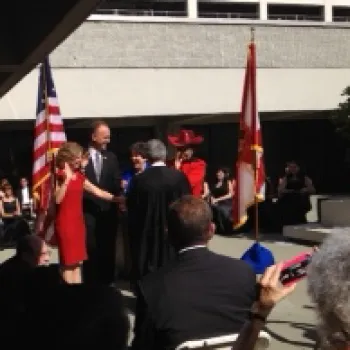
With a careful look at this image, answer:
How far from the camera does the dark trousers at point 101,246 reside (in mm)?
7984

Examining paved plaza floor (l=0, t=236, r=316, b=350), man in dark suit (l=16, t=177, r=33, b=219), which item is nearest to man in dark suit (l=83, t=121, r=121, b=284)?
paved plaza floor (l=0, t=236, r=316, b=350)

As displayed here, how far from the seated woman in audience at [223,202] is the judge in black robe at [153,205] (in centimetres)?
794

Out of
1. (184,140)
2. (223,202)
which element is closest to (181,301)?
(184,140)

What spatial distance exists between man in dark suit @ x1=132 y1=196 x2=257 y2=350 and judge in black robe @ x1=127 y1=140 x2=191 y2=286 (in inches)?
131

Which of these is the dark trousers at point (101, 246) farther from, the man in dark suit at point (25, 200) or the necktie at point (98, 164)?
the man in dark suit at point (25, 200)

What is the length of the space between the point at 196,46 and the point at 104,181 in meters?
15.5

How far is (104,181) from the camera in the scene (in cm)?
811

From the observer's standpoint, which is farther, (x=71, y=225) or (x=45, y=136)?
(x=45, y=136)

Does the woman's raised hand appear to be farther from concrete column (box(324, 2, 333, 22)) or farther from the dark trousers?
concrete column (box(324, 2, 333, 22))

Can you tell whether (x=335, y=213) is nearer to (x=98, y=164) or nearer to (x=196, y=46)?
(x=98, y=164)

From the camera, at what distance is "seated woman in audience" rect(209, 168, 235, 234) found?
15031 mm

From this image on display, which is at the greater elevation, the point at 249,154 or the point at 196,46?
the point at 196,46

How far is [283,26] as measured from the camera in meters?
24.2

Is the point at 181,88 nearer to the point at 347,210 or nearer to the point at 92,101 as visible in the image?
the point at 92,101
